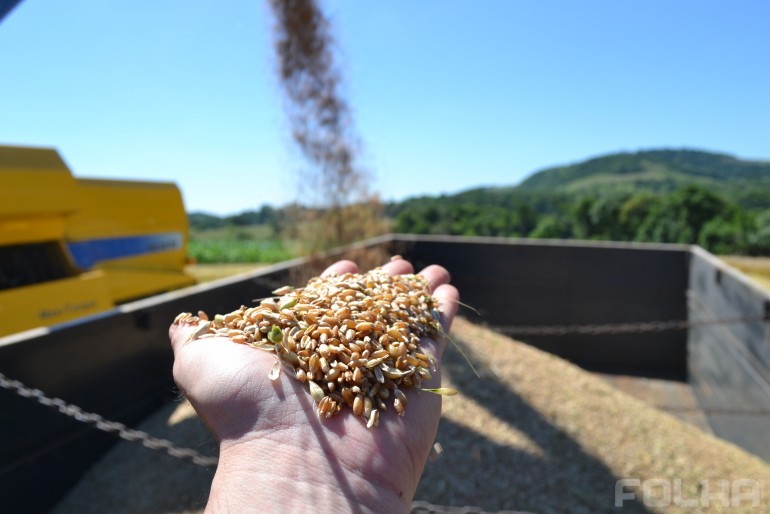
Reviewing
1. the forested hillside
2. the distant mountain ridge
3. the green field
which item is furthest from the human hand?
the distant mountain ridge

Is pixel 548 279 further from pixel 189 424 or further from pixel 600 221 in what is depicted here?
pixel 600 221

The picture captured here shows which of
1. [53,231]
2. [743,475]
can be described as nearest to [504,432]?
[743,475]

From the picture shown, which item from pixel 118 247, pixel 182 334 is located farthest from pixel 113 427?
pixel 118 247

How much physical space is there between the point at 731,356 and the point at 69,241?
5.54 m

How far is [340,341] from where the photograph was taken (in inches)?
54.7

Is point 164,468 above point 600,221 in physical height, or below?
above

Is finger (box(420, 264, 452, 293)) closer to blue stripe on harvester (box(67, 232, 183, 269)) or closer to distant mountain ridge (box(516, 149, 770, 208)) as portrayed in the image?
blue stripe on harvester (box(67, 232, 183, 269))

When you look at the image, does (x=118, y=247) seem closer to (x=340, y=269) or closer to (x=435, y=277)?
(x=340, y=269)

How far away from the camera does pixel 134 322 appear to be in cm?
319

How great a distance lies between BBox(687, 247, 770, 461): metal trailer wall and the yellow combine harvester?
4.97 metres

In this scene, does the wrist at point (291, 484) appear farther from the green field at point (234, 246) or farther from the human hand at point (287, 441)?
the green field at point (234, 246)

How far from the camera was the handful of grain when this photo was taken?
1.26m

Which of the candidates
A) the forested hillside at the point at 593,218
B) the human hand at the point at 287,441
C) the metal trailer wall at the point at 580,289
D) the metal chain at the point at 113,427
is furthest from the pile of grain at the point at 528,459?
the forested hillside at the point at 593,218

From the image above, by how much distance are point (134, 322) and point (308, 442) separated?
2.48 meters
